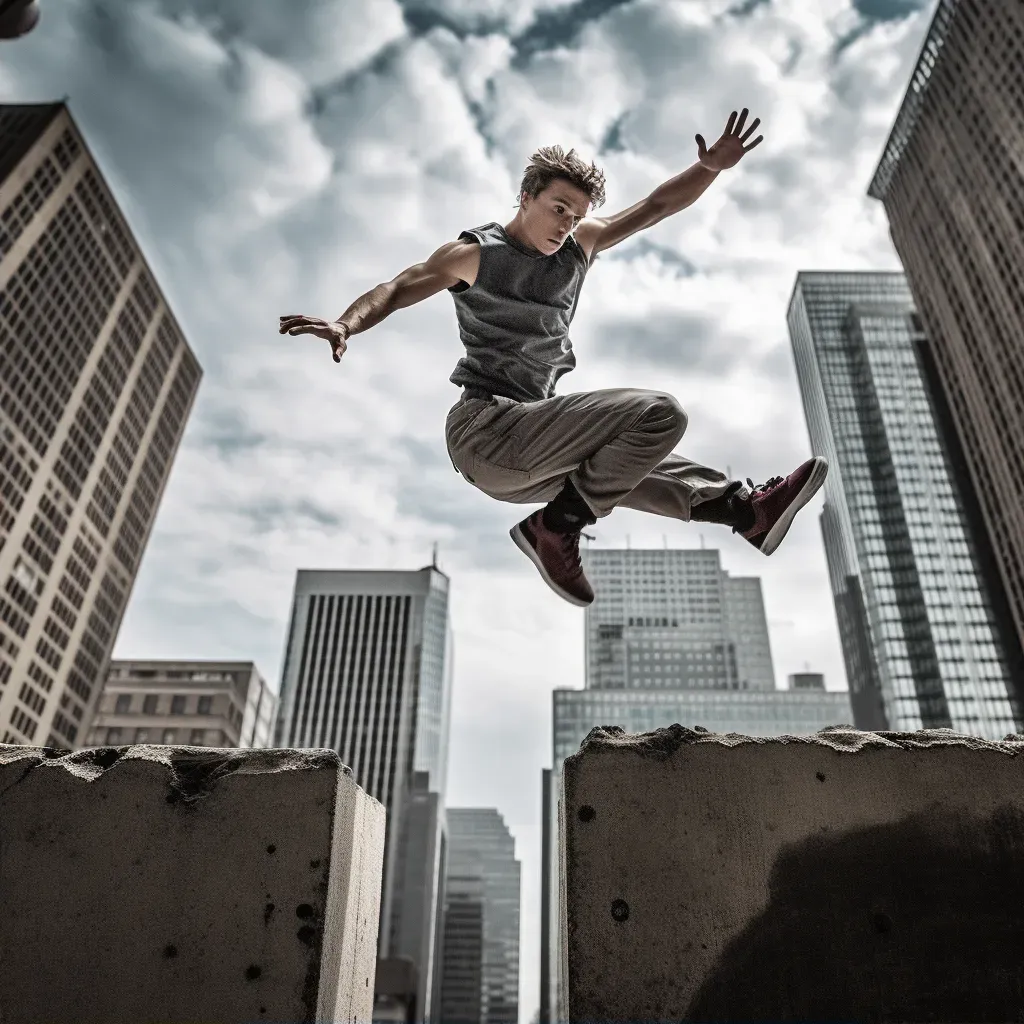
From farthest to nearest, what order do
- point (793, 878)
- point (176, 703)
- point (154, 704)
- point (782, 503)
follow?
point (154, 704)
point (176, 703)
point (782, 503)
point (793, 878)

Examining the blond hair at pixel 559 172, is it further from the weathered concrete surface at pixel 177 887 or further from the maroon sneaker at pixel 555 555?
the weathered concrete surface at pixel 177 887

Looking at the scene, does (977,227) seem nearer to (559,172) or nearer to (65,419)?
(559,172)

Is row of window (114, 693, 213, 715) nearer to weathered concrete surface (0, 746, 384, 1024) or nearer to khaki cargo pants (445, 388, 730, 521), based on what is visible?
weathered concrete surface (0, 746, 384, 1024)

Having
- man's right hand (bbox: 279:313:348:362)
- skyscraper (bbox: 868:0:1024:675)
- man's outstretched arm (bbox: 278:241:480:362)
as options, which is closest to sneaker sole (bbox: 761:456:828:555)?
man's outstretched arm (bbox: 278:241:480:362)

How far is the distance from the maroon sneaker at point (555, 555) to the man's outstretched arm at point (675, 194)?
143 cm

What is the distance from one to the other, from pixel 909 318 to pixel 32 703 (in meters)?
122

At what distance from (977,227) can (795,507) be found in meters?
71.8

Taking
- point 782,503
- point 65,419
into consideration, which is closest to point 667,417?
point 782,503

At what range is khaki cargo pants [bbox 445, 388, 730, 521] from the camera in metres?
3.13

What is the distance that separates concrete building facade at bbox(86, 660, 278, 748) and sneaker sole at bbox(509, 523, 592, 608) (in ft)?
293

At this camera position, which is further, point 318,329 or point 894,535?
point 894,535

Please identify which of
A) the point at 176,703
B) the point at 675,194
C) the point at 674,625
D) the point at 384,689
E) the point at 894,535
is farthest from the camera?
the point at 674,625

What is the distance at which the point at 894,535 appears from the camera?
3979 inches

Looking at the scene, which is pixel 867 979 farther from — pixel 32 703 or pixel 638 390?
pixel 32 703
